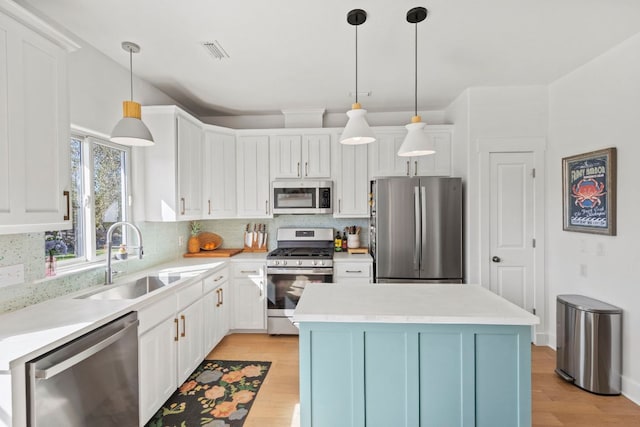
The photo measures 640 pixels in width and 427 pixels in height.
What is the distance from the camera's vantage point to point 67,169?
1766 mm

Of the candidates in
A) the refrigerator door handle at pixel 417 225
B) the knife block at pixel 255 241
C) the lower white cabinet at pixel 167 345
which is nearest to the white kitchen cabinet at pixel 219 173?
the knife block at pixel 255 241

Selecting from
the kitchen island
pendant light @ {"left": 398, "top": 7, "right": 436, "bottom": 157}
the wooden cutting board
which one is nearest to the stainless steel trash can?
the kitchen island

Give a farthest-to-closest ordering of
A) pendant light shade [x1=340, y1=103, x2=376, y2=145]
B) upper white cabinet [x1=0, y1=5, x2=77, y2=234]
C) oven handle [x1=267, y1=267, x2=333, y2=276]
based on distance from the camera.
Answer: oven handle [x1=267, y1=267, x2=333, y2=276] → pendant light shade [x1=340, y1=103, x2=376, y2=145] → upper white cabinet [x1=0, y1=5, x2=77, y2=234]

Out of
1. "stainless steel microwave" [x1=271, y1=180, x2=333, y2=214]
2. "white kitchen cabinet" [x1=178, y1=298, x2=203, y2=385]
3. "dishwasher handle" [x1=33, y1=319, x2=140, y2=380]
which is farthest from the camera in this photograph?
"stainless steel microwave" [x1=271, y1=180, x2=333, y2=214]

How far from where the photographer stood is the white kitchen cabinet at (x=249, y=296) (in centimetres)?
353

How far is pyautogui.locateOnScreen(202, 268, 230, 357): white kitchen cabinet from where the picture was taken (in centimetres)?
294

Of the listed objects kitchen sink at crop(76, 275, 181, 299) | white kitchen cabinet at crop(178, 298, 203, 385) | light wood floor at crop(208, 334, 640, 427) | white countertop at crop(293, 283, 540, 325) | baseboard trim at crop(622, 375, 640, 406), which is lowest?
light wood floor at crop(208, 334, 640, 427)

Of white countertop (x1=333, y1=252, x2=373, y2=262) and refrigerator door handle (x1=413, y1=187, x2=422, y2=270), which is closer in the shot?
refrigerator door handle (x1=413, y1=187, x2=422, y2=270)

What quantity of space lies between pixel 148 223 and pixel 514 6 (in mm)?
3431

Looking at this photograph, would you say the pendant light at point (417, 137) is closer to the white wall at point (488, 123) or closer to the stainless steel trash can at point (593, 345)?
the white wall at point (488, 123)

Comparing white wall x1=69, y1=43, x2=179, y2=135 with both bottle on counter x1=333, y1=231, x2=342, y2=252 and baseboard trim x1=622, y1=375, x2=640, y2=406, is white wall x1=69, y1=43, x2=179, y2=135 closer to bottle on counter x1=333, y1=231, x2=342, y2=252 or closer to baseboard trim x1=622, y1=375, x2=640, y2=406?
bottle on counter x1=333, y1=231, x2=342, y2=252

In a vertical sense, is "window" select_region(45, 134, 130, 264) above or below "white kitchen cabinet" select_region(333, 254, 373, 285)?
above

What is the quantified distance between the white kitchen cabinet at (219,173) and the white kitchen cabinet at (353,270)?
143 cm

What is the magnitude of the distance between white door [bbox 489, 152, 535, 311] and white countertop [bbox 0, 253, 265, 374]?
10.2 ft
